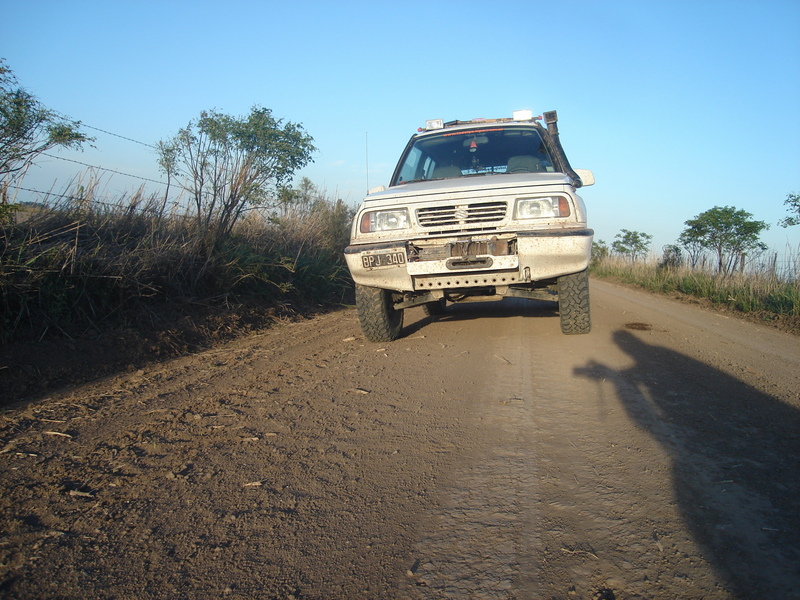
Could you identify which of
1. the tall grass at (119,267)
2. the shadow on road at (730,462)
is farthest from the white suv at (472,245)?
the tall grass at (119,267)

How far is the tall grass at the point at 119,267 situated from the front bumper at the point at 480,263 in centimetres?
237

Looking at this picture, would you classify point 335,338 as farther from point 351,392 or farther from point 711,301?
point 711,301

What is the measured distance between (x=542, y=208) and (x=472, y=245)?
26.0 inches

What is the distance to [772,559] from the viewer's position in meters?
1.74

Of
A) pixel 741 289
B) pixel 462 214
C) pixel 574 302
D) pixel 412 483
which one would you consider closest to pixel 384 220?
pixel 462 214

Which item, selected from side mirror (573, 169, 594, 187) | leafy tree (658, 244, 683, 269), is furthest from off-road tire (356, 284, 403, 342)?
leafy tree (658, 244, 683, 269)

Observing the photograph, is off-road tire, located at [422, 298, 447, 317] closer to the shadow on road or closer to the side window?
the side window

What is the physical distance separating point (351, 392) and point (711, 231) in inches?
921

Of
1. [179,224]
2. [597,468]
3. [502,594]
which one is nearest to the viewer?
[502,594]

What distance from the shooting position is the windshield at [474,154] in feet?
19.3

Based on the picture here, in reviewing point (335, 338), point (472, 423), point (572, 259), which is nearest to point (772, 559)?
point (472, 423)

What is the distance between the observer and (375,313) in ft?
16.4

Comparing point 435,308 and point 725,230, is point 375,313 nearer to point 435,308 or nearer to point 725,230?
point 435,308

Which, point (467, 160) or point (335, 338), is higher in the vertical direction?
point (467, 160)
